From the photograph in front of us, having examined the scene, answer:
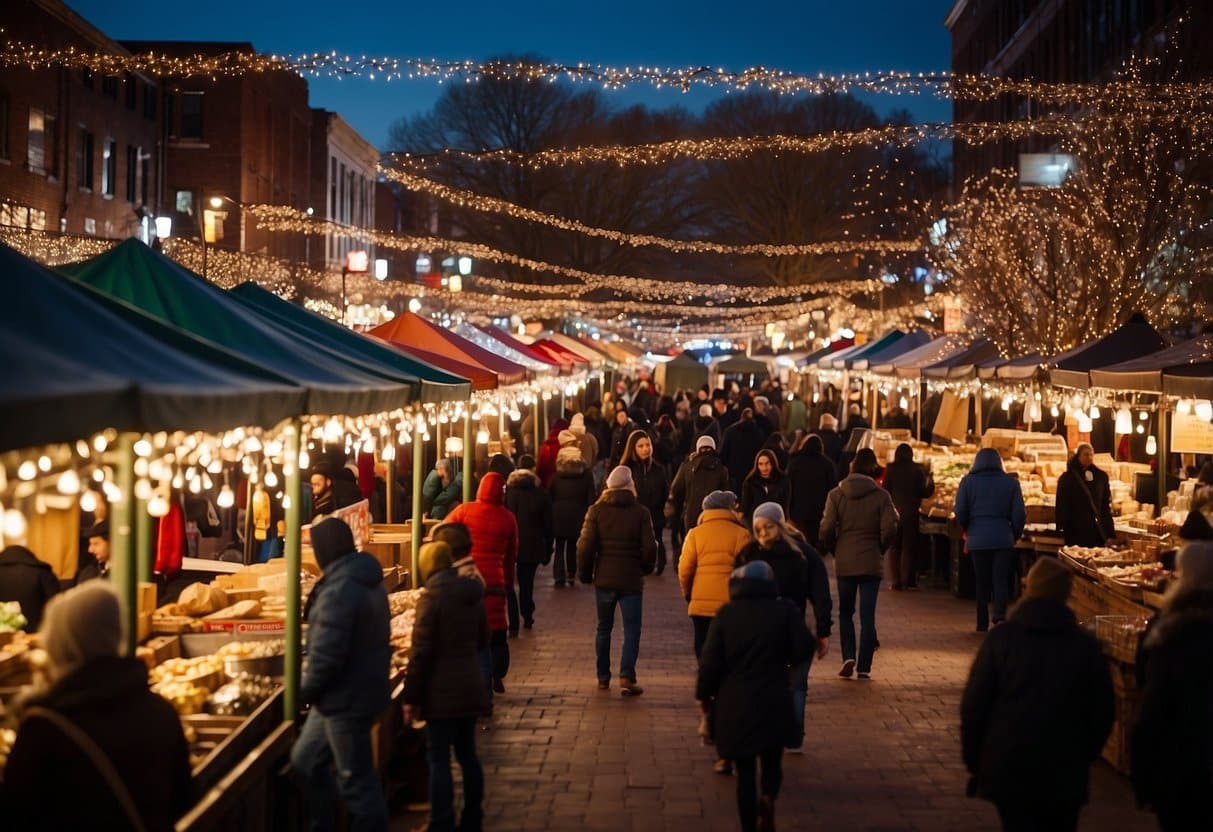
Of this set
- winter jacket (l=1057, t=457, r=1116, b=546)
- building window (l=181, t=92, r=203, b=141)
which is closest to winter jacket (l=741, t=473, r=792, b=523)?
winter jacket (l=1057, t=457, r=1116, b=546)

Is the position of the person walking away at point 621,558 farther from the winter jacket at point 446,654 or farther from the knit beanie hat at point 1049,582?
the knit beanie hat at point 1049,582

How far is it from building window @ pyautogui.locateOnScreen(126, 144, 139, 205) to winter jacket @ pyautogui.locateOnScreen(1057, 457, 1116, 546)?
31.3m

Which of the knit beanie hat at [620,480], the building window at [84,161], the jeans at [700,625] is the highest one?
the building window at [84,161]

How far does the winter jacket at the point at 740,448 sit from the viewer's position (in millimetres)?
20734

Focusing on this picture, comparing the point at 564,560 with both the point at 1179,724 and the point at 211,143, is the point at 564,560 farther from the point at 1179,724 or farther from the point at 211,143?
the point at 211,143

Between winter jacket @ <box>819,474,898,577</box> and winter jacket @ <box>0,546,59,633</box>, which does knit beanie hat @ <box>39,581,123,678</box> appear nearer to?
winter jacket @ <box>0,546,59,633</box>

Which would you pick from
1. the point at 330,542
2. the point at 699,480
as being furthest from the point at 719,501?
the point at 699,480

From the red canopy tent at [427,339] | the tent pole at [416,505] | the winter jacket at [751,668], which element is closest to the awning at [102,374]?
the winter jacket at [751,668]

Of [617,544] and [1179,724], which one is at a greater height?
[617,544]

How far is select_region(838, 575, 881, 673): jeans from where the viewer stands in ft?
39.2

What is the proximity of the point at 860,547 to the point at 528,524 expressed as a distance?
3445 mm

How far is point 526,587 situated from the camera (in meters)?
14.3

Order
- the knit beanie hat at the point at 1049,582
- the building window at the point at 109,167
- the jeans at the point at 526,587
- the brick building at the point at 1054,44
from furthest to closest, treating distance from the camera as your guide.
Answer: the building window at the point at 109,167
the brick building at the point at 1054,44
the jeans at the point at 526,587
the knit beanie hat at the point at 1049,582

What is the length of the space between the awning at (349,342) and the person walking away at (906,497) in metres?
6.12
